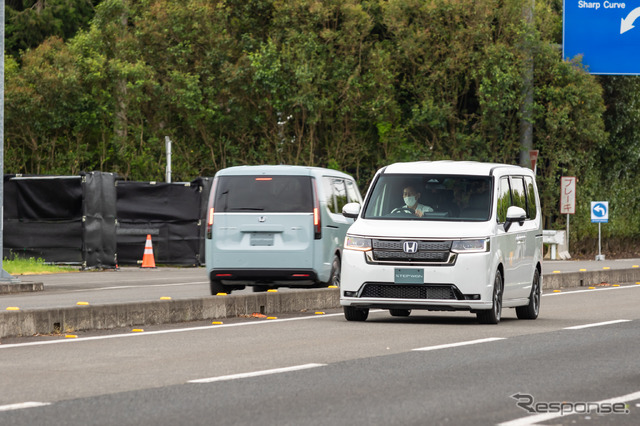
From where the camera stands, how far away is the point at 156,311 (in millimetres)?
16062

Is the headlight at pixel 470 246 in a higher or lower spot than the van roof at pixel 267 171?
lower

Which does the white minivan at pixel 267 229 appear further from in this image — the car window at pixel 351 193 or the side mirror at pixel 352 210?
the side mirror at pixel 352 210

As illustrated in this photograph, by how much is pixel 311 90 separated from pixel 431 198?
24733mm

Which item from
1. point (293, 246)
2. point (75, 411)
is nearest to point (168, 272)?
point (293, 246)

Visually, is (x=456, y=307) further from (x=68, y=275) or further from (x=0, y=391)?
(x=68, y=275)

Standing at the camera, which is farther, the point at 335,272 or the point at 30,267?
the point at 30,267

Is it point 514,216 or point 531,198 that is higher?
point 531,198

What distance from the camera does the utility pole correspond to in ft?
136

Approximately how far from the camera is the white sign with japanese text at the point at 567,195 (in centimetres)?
4156

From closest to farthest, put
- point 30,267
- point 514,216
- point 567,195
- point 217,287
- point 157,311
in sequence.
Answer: point 157,311 → point 514,216 → point 217,287 → point 30,267 → point 567,195

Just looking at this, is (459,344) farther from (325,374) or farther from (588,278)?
(588,278)

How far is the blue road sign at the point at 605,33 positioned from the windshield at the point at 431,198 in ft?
70.9

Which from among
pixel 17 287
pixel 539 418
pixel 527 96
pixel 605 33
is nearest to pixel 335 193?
pixel 17 287

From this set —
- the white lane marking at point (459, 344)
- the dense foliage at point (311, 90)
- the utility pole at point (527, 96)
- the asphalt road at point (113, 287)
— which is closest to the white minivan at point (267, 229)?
the asphalt road at point (113, 287)
